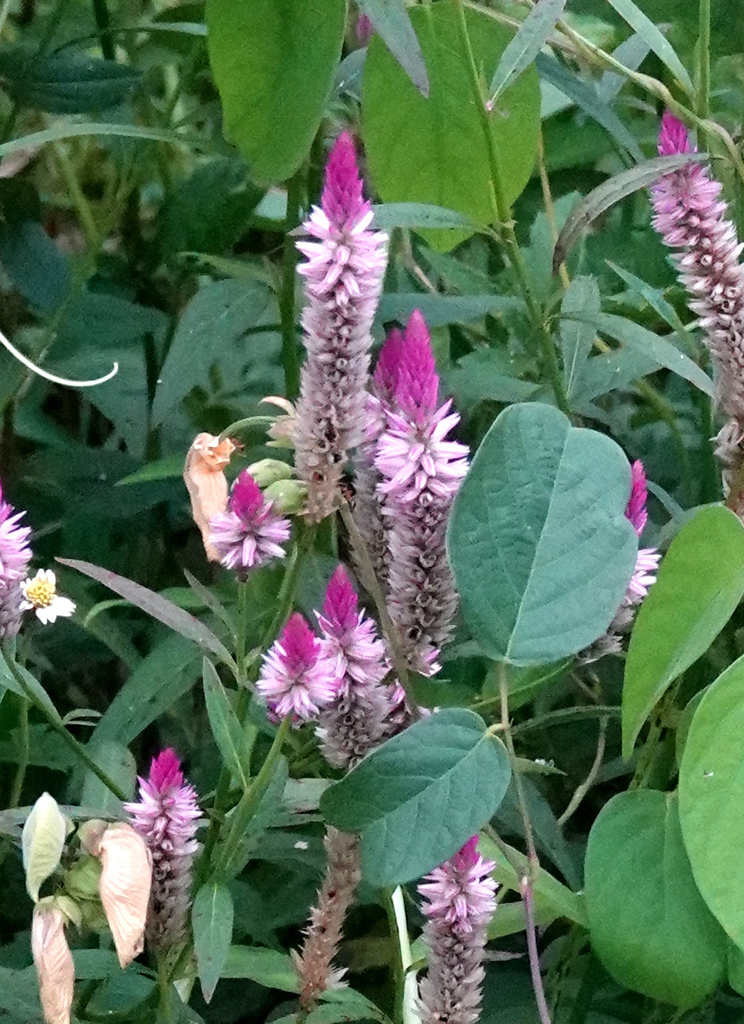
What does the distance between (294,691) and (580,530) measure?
10 cm

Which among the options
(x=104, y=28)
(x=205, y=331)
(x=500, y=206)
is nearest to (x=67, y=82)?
(x=104, y=28)

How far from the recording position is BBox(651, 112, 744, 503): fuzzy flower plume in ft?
1.28

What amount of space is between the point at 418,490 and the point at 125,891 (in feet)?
0.45

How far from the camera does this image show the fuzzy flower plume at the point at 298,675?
308 mm

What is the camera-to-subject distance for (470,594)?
1.11 ft

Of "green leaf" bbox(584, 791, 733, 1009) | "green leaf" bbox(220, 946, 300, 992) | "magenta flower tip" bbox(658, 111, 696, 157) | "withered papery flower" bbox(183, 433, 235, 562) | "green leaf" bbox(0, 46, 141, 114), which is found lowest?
"green leaf" bbox(220, 946, 300, 992)

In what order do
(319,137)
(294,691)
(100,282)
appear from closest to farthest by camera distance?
(294,691) → (319,137) → (100,282)

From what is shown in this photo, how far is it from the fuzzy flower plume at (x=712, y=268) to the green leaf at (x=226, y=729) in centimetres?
19

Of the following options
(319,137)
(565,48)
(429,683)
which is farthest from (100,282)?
(429,683)

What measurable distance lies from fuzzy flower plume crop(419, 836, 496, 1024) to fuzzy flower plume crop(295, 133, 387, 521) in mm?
132

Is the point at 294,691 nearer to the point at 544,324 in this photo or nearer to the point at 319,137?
the point at 544,324

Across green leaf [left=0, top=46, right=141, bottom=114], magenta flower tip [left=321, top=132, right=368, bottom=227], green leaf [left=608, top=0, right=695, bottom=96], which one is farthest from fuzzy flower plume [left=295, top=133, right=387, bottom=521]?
green leaf [left=0, top=46, right=141, bottom=114]

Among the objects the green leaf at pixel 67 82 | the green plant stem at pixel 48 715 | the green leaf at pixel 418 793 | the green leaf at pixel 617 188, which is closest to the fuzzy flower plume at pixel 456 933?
the green leaf at pixel 418 793

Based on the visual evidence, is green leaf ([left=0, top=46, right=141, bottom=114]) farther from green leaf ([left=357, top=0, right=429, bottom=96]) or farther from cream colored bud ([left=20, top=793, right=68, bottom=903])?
cream colored bud ([left=20, top=793, right=68, bottom=903])
